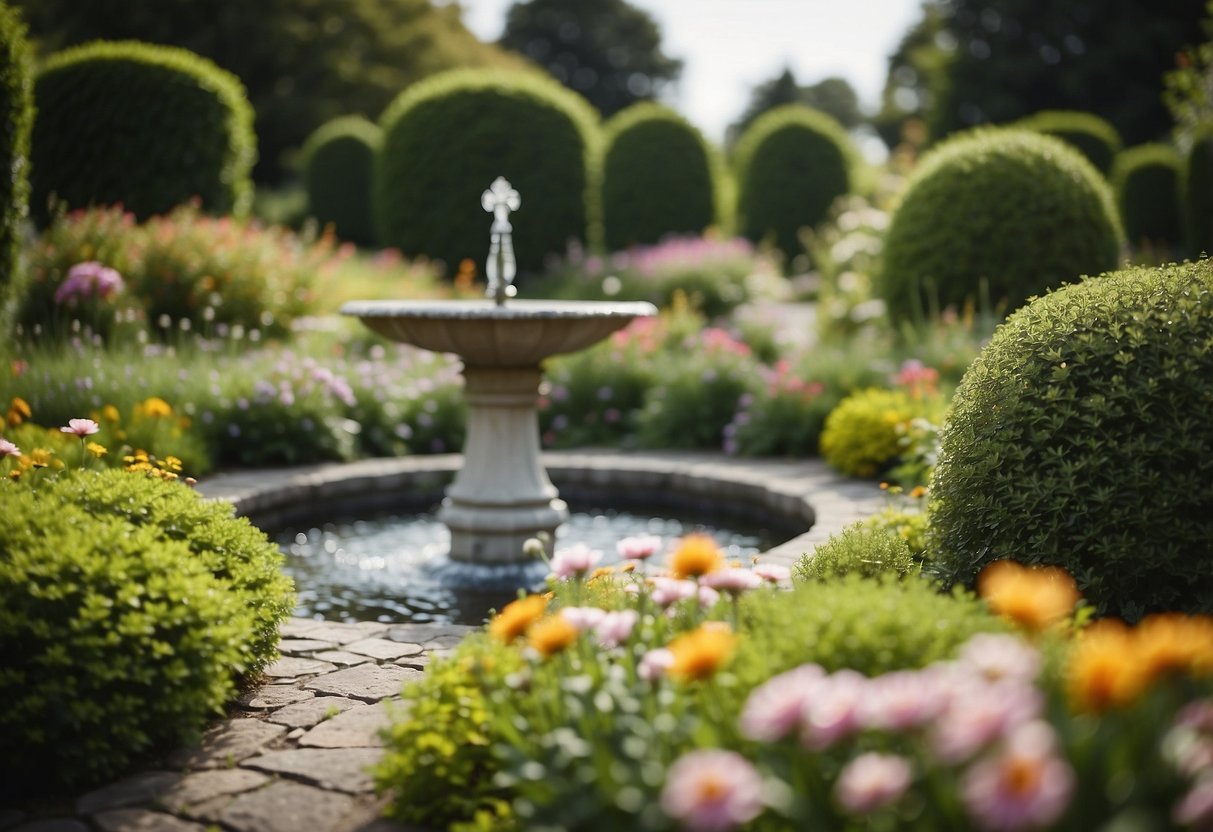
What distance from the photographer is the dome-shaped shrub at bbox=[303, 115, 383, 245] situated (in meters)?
25.0

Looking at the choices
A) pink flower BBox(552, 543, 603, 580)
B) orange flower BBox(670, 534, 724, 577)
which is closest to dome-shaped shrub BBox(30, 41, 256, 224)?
pink flower BBox(552, 543, 603, 580)

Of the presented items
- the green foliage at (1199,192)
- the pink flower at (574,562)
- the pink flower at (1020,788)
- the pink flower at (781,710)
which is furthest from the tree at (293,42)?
the pink flower at (1020,788)

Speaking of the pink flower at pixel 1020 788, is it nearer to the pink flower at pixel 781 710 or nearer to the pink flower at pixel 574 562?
the pink flower at pixel 781 710

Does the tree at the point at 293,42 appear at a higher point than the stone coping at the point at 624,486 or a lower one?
higher

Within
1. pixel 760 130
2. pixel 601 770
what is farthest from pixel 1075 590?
pixel 760 130

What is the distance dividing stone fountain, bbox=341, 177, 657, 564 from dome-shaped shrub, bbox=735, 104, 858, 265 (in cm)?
1731

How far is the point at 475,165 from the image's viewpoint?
15578 mm

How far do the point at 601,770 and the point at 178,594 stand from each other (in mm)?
1465

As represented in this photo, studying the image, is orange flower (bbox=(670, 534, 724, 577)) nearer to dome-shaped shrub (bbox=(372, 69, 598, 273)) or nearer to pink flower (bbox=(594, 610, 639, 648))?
pink flower (bbox=(594, 610, 639, 648))

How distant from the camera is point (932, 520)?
3.71 metres

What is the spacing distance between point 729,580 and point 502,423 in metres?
3.46

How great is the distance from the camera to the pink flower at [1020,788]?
4.95 ft

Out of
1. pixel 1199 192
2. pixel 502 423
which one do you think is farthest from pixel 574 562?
pixel 1199 192

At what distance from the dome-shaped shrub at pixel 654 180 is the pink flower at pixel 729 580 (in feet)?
52.0
